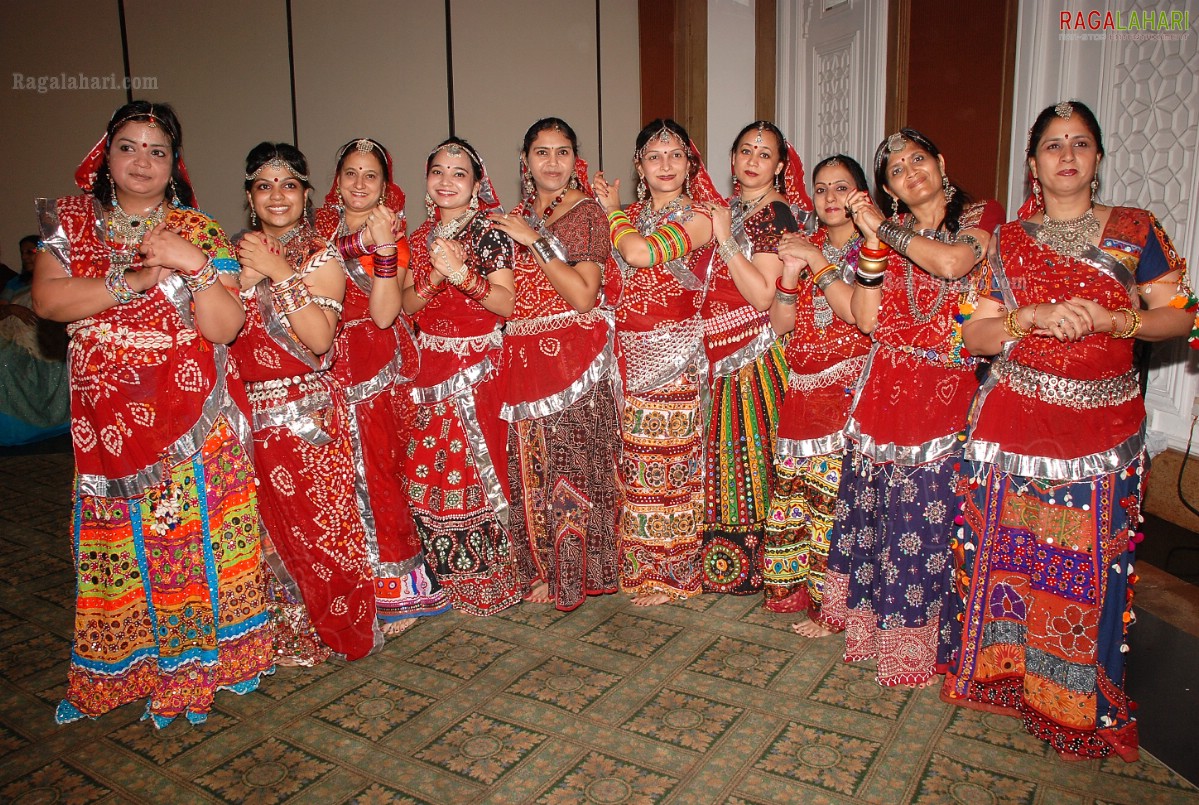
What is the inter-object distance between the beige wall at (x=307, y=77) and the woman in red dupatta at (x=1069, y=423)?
15.6ft

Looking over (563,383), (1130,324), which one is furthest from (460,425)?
(1130,324)

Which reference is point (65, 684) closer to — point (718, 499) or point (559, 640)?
point (559, 640)

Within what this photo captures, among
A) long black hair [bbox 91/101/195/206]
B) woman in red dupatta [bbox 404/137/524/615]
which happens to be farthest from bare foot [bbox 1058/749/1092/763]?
long black hair [bbox 91/101/195/206]

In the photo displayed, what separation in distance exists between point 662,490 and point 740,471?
0.98 ft

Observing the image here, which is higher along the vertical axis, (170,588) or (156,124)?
(156,124)

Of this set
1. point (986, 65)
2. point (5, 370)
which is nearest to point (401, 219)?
point (986, 65)

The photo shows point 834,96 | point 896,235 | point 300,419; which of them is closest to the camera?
point 896,235

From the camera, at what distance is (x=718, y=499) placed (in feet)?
10.1

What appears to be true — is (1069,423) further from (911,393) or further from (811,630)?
(811,630)

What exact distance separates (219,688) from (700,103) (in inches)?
178

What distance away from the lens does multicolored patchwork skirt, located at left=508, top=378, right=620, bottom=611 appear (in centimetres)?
298

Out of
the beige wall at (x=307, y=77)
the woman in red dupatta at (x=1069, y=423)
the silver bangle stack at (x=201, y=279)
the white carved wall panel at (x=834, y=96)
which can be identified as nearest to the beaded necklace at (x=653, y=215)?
the woman in red dupatta at (x=1069, y=423)

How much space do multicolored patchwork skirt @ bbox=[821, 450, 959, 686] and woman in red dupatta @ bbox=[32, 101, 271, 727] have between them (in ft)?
6.06

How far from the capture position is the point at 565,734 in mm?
2256
